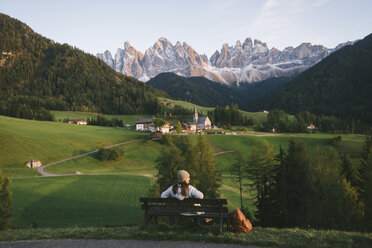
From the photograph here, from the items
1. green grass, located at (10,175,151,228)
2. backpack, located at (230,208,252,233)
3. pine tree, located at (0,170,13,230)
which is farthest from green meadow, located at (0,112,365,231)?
backpack, located at (230,208,252,233)

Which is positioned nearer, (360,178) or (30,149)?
(360,178)

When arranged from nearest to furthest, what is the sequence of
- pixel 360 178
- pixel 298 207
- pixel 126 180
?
1. pixel 298 207
2. pixel 360 178
3. pixel 126 180

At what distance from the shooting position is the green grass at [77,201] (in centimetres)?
2944

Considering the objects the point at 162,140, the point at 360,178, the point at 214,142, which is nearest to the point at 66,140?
the point at 162,140

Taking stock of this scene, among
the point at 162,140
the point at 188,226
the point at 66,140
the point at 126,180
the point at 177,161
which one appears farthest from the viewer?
the point at 162,140

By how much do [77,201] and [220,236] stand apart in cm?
3370

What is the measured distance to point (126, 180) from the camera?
2042 inches

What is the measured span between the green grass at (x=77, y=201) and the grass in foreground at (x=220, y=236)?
15.3m

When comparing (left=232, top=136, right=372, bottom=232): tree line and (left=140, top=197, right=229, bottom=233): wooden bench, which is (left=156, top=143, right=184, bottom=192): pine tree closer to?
(left=232, top=136, right=372, bottom=232): tree line

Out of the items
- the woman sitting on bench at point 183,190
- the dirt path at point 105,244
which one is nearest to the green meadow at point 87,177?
the dirt path at point 105,244

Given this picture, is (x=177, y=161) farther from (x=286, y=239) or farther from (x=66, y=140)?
(x=66, y=140)

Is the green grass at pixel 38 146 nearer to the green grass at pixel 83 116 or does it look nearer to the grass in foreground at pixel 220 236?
the grass in foreground at pixel 220 236

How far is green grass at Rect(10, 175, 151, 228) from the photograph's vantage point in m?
29.4

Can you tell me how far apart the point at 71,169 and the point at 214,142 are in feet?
180
